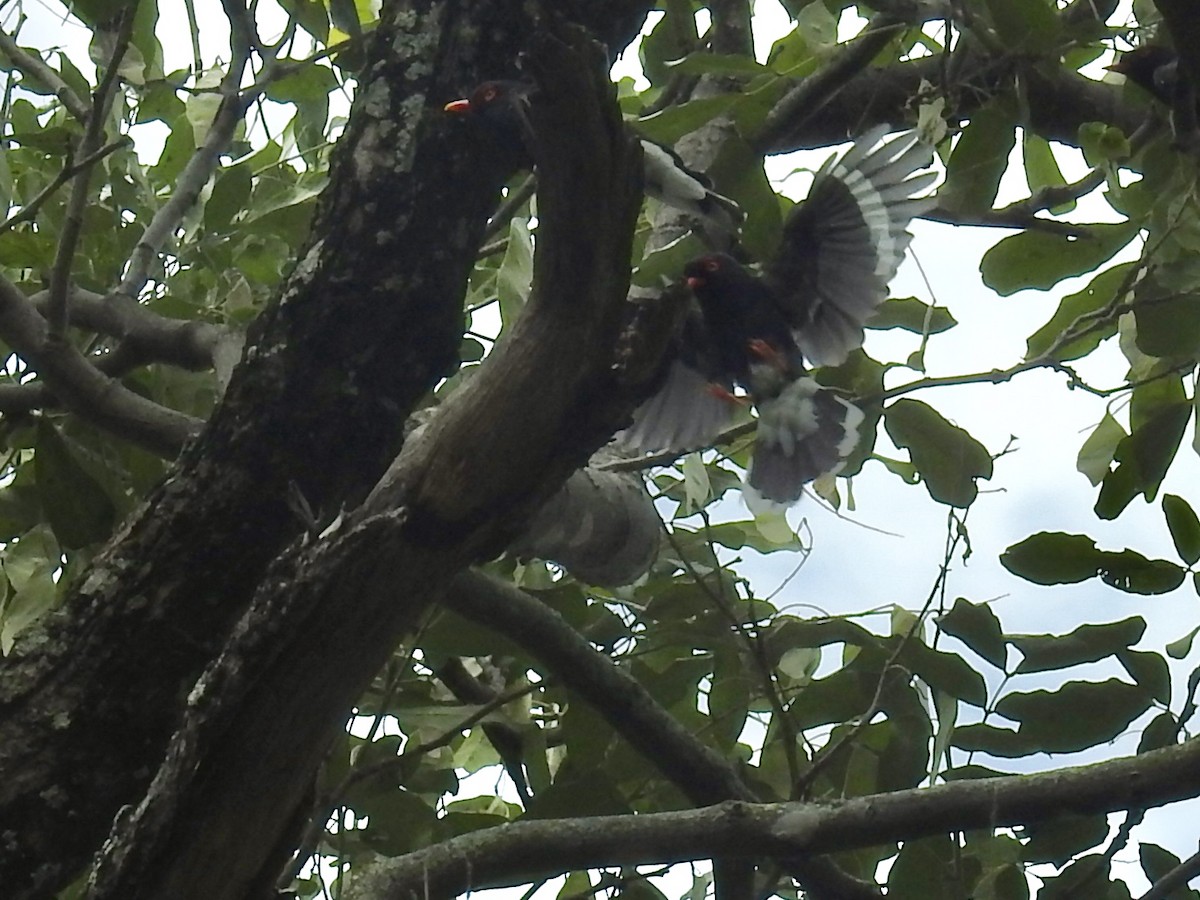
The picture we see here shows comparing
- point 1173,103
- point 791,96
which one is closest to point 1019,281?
point 1173,103

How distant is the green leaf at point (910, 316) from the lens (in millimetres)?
1514

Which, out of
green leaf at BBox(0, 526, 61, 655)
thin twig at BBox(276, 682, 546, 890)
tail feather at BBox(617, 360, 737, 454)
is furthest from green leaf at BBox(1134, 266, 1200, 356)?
green leaf at BBox(0, 526, 61, 655)

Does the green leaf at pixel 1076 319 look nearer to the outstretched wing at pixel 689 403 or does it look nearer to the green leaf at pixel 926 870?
the green leaf at pixel 926 870

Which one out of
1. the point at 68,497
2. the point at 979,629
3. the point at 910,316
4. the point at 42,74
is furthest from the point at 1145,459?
the point at 42,74

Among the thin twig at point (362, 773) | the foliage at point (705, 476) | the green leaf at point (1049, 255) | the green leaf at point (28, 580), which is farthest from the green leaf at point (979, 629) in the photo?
the green leaf at point (28, 580)

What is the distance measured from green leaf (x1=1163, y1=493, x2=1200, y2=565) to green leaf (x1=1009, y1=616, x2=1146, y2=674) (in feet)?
0.23

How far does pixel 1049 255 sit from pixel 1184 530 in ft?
1.09

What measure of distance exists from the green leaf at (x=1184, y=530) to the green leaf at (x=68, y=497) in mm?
970

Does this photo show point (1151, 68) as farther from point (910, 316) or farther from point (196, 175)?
point (196, 175)

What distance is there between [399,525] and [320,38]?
2.73ft

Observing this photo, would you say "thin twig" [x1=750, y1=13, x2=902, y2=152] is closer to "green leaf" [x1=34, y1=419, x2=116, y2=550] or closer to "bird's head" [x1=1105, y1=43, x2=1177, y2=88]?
"bird's head" [x1=1105, y1=43, x2=1177, y2=88]

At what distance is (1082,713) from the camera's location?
1133mm

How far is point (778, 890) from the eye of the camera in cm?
150

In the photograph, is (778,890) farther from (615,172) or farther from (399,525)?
(615,172)
